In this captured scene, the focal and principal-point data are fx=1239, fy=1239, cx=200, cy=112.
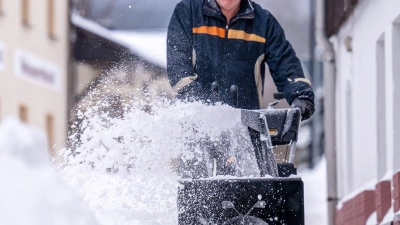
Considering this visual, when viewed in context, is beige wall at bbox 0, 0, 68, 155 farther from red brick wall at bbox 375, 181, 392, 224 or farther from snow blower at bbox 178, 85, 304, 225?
snow blower at bbox 178, 85, 304, 225

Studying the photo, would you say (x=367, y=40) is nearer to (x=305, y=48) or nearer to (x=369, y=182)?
(x=369, y=182)

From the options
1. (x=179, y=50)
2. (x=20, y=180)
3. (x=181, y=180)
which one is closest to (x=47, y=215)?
(x=20, y=180)

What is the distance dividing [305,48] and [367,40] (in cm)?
1488

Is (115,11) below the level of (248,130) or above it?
below

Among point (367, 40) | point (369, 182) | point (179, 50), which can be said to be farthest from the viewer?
point (367, 40)

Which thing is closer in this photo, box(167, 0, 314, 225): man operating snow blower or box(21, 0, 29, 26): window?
box(167, 0, 314, 225): man operating snow blower

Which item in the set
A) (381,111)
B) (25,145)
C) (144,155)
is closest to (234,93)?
(144,155)

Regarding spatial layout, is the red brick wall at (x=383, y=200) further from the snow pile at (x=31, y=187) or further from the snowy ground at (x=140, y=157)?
the snow pile at (x=31, y=187)

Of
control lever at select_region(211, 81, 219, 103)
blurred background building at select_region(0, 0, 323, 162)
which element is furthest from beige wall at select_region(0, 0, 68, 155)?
control lever at select_region(211, 81, 219, 103)

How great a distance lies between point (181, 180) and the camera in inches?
235

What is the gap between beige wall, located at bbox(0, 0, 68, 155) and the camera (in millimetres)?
27734

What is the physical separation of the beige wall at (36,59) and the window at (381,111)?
15.8 metres

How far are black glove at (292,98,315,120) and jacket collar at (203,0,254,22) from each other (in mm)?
689

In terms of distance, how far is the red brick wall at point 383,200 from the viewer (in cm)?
1023
